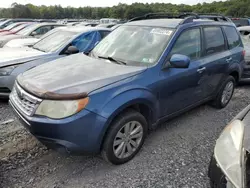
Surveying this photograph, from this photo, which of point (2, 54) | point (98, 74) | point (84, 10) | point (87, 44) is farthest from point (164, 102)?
point (84, 10)

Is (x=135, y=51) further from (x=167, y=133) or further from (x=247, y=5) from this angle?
(x=247, y=5)

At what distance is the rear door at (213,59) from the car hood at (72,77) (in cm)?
132

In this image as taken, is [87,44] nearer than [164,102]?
No

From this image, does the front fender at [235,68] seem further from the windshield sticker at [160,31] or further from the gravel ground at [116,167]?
the windshield sticker at [160,31]

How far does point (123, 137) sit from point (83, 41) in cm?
349

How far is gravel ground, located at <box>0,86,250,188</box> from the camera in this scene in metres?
2.55

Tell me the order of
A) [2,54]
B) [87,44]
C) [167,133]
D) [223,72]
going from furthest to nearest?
1. [87,44]
2. [2,54]
3. [223,72]
4. [167,133]

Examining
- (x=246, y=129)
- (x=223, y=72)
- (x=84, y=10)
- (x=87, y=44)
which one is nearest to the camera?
(x=246, y=129)

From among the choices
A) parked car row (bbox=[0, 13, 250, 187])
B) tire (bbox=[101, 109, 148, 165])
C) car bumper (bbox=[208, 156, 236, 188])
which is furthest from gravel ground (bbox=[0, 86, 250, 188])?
car bumper (bbox=[208, 156, 236, 188])

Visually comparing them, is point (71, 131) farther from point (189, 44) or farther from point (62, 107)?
point (189, 44)

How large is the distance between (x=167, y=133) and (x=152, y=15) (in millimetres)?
2128

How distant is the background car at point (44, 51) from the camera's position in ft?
14.1

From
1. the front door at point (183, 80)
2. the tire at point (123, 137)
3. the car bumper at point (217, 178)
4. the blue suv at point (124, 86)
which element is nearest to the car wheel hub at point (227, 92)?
the blue suv at point (124, 86)

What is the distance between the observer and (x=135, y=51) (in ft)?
10.6
